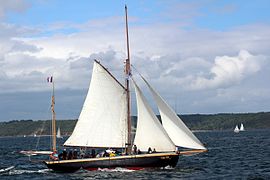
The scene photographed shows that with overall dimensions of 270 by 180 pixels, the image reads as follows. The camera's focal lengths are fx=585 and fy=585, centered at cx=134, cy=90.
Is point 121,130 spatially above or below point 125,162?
above

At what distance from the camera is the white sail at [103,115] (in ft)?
208

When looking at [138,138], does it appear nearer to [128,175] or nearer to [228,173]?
[128,175]

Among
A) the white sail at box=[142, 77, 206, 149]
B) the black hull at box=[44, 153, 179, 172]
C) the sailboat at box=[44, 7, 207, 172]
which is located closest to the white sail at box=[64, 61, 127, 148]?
the sailboat at box=[44, 7, 207, 172]

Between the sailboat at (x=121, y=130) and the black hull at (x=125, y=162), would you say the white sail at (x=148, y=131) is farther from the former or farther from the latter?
the black hull at (x=125, y=162)

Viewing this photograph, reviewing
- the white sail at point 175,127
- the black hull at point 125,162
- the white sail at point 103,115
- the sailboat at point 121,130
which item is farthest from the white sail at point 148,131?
the white sail at point 103,115

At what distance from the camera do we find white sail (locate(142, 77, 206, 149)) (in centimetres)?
5964

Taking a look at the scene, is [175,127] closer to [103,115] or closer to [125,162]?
[125,162]

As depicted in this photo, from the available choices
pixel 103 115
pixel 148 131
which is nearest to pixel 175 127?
pixel 148 131

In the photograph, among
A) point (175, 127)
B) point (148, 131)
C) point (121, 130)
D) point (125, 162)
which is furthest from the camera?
point (121, 130)

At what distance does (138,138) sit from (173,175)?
22.7 ft

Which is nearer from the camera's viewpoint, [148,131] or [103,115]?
[148,131]

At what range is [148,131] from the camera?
61.8 m

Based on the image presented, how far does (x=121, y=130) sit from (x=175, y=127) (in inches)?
253

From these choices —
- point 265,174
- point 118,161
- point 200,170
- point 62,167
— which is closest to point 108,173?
point 118,161
